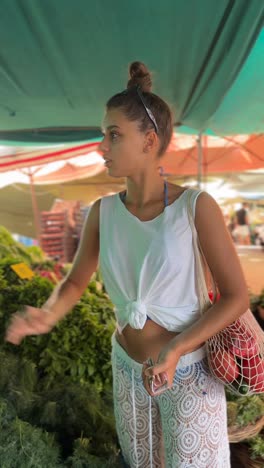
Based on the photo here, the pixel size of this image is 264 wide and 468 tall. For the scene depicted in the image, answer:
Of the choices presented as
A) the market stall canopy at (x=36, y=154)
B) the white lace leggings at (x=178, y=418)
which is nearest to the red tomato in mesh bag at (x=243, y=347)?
the white lace leggings at (x=178, y=418)

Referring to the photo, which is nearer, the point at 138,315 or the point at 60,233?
the point at 138,315

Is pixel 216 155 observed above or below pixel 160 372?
above

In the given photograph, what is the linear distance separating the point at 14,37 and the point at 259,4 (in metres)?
0.92

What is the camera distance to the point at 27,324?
1.21m

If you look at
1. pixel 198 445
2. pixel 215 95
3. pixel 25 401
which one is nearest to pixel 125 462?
pixel 198 445

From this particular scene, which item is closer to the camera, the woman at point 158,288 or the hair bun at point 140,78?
the woman at point 158,288

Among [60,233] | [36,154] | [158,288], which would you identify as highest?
[36,154]

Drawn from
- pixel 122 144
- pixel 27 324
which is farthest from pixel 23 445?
pixel 122 144

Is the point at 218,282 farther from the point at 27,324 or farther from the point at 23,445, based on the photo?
the point at 23,445

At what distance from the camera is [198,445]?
1.11m

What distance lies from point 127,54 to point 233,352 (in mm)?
1389

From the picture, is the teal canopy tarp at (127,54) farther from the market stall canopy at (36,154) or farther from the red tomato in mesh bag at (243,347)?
the market stall canopy at (36,154)

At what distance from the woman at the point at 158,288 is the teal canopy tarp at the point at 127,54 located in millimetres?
413

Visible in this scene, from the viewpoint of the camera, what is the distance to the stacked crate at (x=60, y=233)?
5.60 meters
